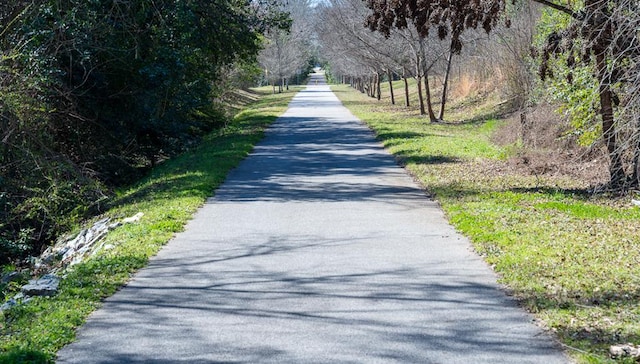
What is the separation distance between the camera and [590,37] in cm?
1305

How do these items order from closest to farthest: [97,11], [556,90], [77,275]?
[77,275] < [556,90] < [97,11]

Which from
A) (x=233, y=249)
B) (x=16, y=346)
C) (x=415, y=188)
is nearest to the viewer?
(x=16, y=346)

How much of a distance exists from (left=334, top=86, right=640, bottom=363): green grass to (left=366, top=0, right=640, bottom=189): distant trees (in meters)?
1.17

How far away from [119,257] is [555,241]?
544cm

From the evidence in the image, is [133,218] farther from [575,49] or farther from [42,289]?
[575,49]

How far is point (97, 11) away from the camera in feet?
62.4

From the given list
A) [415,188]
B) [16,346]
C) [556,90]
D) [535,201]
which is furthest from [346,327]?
[556,90]

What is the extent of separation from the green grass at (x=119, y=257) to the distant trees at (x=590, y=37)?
5.29 m

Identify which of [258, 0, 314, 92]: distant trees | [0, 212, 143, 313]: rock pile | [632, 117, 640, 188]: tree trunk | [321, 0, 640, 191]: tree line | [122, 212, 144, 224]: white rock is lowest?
[0, 212, 143, 313]: rock pile

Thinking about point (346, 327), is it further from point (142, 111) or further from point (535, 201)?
point (142, 111)

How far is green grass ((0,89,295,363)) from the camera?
6.59 metres

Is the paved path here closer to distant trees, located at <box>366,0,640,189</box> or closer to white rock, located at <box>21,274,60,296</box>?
white rock, located at <box>21,274,60,296</box>

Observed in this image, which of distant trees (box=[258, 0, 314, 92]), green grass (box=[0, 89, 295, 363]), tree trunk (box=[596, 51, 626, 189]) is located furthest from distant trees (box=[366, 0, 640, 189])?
distant trees (box=[258, 0, 314, 92])

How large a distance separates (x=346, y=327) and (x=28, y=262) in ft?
30.8
